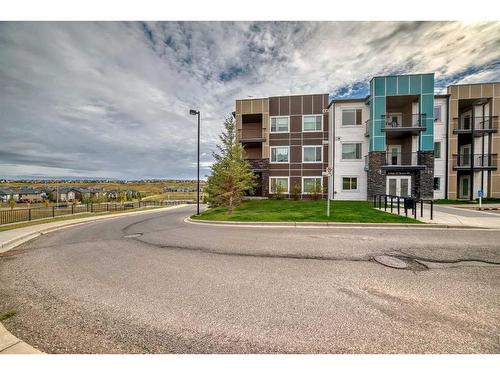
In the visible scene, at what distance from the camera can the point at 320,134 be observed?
2402cm

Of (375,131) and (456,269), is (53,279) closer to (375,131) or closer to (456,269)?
(456,269)

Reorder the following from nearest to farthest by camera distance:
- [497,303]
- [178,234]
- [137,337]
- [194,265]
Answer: [137,337]
[497,303]
[194,265]
[178,234]

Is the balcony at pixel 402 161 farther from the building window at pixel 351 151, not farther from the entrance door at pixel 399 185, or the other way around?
the building window at pixel 351 151

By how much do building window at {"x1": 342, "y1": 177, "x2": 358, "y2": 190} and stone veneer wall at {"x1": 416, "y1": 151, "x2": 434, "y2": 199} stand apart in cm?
569

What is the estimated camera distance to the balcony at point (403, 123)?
794 inches

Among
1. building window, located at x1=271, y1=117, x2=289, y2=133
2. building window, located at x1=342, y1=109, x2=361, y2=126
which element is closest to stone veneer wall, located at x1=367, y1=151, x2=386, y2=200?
building window, located at x1=342, y1=109, x2=361, y2=126

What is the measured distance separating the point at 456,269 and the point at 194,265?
6.49 meters

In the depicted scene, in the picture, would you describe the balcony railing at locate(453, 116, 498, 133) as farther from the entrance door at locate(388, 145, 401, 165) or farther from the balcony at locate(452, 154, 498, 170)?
the entrance door at locate(388, 145, 401, 165)

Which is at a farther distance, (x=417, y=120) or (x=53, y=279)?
(x=417, y=120)

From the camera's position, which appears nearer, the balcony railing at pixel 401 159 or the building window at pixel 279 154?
the balcony railing at pixel 401 159

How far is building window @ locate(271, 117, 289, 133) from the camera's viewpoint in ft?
81.2

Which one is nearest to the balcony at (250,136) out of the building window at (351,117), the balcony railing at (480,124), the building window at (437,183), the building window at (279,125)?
the building window at (279,125)

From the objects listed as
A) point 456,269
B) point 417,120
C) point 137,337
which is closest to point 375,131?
point 417,120

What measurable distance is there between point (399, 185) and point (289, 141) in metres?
12.8
